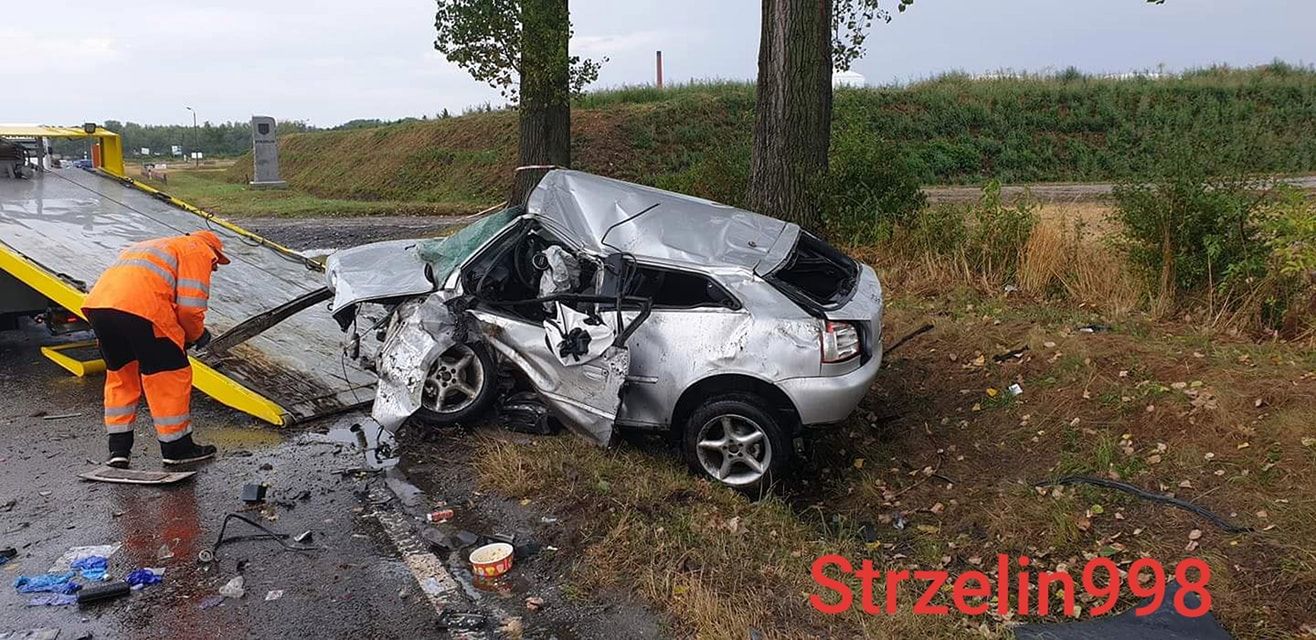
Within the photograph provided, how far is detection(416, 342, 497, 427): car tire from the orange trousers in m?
1.44

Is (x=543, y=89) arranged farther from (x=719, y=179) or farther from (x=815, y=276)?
(x=815, y=276)

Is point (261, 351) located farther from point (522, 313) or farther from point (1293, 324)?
point (1293, 324)

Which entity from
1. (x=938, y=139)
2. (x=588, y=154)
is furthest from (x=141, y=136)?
(x=938, y=139)

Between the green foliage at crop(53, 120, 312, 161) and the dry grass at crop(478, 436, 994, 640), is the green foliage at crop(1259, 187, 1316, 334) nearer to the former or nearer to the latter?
the dry grass at crop(478, 436, 994, 640)

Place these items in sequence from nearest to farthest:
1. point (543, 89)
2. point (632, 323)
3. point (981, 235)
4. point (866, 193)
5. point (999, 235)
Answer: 1. point (632, 323)
2. point (999, 235)
3. point (981, 235)
4. point (866, 193)
5. point (543, 89)

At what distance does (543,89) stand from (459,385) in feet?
24.3

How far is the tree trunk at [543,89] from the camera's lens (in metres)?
11.5

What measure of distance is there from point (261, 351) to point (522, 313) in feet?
8.58

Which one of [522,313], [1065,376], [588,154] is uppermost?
[588,154]

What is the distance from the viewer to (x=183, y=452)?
17.5 feet

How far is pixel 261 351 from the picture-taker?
22.2ft

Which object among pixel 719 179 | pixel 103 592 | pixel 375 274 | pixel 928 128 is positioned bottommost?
pixel 103 592

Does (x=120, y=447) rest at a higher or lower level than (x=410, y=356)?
lower

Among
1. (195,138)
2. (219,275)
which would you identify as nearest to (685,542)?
(219,275)
